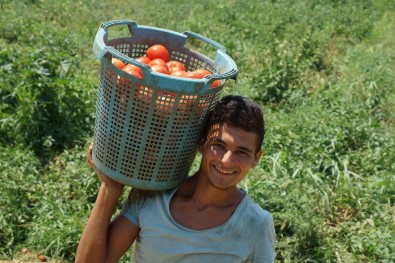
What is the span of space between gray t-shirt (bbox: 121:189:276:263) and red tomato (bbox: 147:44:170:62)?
53 cm

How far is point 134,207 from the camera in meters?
2.28

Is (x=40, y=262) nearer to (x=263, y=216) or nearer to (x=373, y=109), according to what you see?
(x=263, y=216)

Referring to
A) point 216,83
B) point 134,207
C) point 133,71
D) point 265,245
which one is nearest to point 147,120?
point 133,71

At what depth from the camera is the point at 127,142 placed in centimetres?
213

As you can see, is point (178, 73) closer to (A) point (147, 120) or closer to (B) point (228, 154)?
(A) point (147, 120)

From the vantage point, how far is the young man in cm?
217

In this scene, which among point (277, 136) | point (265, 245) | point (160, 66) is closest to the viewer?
point (160, 66)

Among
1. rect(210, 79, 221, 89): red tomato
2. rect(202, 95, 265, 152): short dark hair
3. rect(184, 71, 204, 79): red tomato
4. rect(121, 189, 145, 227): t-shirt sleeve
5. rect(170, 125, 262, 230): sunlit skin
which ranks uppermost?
rect(184, 71, 204, 79): red tomato

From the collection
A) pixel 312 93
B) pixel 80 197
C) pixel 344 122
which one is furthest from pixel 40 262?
pixel 312 93

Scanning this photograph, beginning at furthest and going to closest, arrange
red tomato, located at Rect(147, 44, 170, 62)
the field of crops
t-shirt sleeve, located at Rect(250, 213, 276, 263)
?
the field of crops
red tomato, located at Rect(147, 44, 170, 62)
t-shirt sleeve, located at Rect(250, 213, 276, 263)

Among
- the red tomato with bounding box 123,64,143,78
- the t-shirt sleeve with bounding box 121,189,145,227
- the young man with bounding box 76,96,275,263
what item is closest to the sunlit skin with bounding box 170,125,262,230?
the young man with bounding box 76,96,275,263

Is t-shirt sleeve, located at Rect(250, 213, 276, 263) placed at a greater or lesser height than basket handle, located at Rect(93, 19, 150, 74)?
lesser

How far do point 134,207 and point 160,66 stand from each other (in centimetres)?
54

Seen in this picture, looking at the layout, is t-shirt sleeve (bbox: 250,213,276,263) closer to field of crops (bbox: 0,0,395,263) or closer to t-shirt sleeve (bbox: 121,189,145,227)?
t-shirt sleeve (bbox: 121,189,145,227)
